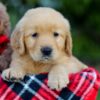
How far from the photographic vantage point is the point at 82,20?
9.41 meters

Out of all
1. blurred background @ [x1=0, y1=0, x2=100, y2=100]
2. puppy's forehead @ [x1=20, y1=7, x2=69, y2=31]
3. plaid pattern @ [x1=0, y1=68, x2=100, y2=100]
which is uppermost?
puppy's forehead @ [x1=20, y1=7, x2=69, y2=31]

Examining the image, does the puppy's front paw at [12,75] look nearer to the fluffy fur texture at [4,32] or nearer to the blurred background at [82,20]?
the fluffy fur texture at [4,32]

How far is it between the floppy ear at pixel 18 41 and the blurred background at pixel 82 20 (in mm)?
4435

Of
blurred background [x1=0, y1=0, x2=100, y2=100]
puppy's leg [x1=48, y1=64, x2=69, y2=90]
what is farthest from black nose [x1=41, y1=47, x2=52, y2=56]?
blurred background [x1=0, y1=0, x2=100, y2=100]

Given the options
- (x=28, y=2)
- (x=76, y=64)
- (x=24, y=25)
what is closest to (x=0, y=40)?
(x=24, y=25)

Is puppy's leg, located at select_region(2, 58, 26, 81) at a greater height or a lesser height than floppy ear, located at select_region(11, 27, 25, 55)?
lesser

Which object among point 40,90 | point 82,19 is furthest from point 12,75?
point 82,19

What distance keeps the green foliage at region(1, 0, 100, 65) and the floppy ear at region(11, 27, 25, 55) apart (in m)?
4.44

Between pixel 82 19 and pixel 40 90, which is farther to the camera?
pixel 82 19

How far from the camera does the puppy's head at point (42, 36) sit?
4094 mm

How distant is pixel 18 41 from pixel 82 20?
5.29 m

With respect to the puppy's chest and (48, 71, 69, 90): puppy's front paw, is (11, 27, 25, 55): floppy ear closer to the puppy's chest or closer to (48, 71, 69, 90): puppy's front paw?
the puppy's chest

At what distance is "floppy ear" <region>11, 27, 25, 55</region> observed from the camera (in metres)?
4.16

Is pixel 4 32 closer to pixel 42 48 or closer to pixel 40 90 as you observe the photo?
pixel 42 48
